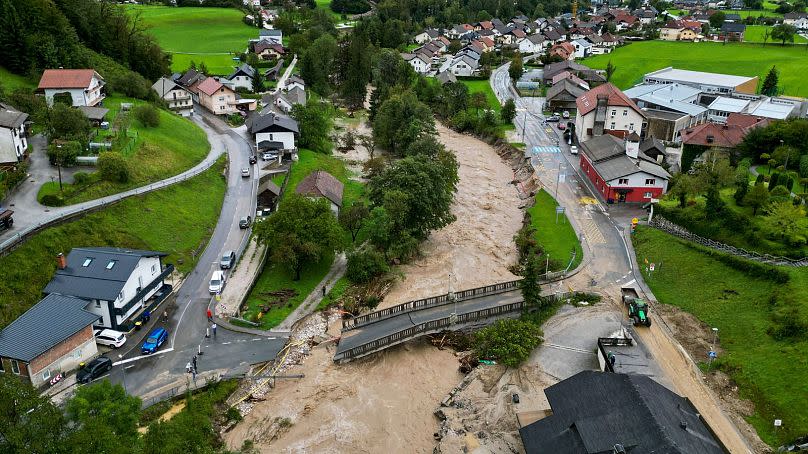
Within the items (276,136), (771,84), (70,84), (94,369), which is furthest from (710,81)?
(94,369)

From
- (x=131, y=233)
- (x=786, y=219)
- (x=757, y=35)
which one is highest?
(x=757, y=35)

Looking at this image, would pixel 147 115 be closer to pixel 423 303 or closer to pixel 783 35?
pixel 423 303

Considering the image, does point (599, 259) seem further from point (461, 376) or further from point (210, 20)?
point (210, 20)

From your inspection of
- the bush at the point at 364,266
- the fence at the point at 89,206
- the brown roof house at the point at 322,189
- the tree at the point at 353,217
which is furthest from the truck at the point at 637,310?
the fence at the point at 89,206

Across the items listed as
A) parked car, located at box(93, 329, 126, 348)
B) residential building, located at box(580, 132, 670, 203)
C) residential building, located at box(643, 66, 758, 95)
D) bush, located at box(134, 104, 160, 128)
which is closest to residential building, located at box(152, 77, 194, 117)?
bush, located at box(134, 104, 160, 128)

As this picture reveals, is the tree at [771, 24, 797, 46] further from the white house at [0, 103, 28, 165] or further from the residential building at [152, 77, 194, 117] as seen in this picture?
the white house at [0, 103, 28, 165]

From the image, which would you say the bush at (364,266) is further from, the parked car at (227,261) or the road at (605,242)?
the road at (605,242)
